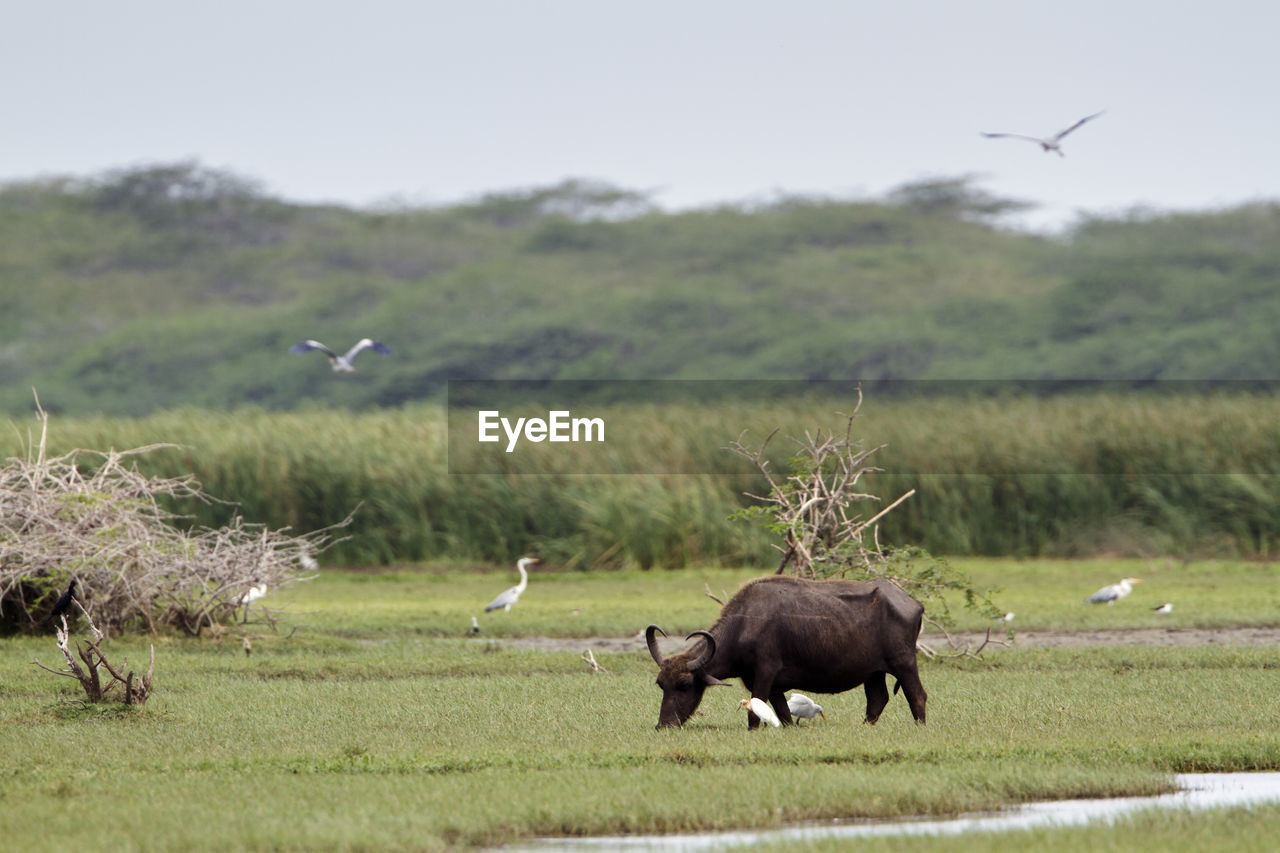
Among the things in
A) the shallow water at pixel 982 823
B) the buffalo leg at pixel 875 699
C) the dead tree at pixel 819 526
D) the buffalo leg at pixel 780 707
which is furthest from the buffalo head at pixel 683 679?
the dead tree at pixel 819 526

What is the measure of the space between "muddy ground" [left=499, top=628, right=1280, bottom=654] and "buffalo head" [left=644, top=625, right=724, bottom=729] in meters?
5.33

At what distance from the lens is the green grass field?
8.11 m

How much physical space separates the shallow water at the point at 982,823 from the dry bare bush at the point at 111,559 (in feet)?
27.6

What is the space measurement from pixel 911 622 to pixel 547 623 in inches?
321

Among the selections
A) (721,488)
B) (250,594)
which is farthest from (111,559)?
(721,488)

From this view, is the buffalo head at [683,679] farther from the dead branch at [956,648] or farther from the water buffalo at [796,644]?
the dead branch at [956,648]

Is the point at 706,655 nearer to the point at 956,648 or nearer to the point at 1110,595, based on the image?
the point at 956,648

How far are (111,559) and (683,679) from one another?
23.6 feet

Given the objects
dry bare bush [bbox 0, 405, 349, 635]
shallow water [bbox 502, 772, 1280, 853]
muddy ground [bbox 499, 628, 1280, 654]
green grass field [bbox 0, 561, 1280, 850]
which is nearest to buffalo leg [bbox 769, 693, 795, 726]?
green grass field [bbox 0, 561, 1280, 850]

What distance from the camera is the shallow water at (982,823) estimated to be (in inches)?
308

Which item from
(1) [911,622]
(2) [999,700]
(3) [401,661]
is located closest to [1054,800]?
(1) [911,622]

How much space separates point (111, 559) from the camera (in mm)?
15383

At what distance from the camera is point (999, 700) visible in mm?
11930

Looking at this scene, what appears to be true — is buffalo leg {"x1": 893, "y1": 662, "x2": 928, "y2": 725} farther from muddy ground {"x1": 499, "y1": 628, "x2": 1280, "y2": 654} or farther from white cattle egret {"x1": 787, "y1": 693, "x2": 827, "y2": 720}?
muddy ground {"x1": 499, "y1": 628, "x2": 1280, "y2": 654}
